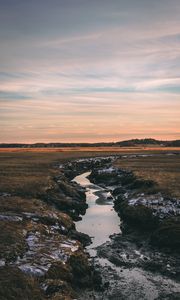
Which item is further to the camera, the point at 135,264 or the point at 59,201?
the point at 59,201

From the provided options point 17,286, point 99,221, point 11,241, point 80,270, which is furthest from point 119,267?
point 99,221

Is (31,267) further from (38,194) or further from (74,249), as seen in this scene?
(38,194)

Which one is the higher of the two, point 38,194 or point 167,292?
point 38,194

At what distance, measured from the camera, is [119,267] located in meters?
22.4

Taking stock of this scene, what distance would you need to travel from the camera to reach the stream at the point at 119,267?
18.8 m

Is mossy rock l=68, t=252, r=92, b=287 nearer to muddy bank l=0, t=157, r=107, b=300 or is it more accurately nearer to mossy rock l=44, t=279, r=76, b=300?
muddy bank l=0, t=157, r=107, b=300

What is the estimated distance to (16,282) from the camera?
16.8m

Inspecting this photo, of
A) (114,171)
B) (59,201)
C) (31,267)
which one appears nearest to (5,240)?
(31,267)

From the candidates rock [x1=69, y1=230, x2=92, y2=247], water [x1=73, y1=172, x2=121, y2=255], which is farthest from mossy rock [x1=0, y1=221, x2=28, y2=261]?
water [x1=73, y1=172, x2=121, y2=255]

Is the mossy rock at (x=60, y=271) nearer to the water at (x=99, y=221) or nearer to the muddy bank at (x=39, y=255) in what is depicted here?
the muddy bank at (x=39, y=255)

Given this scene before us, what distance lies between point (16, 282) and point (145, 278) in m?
7.89

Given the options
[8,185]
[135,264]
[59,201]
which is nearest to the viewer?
[135,264]

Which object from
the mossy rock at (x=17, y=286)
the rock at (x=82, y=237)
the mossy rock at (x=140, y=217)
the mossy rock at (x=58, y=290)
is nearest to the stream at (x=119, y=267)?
the rock at (x=82, y=237)

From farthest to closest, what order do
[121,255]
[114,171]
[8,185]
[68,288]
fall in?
A: [114,171], [8,185], [121,255], [68,288]
